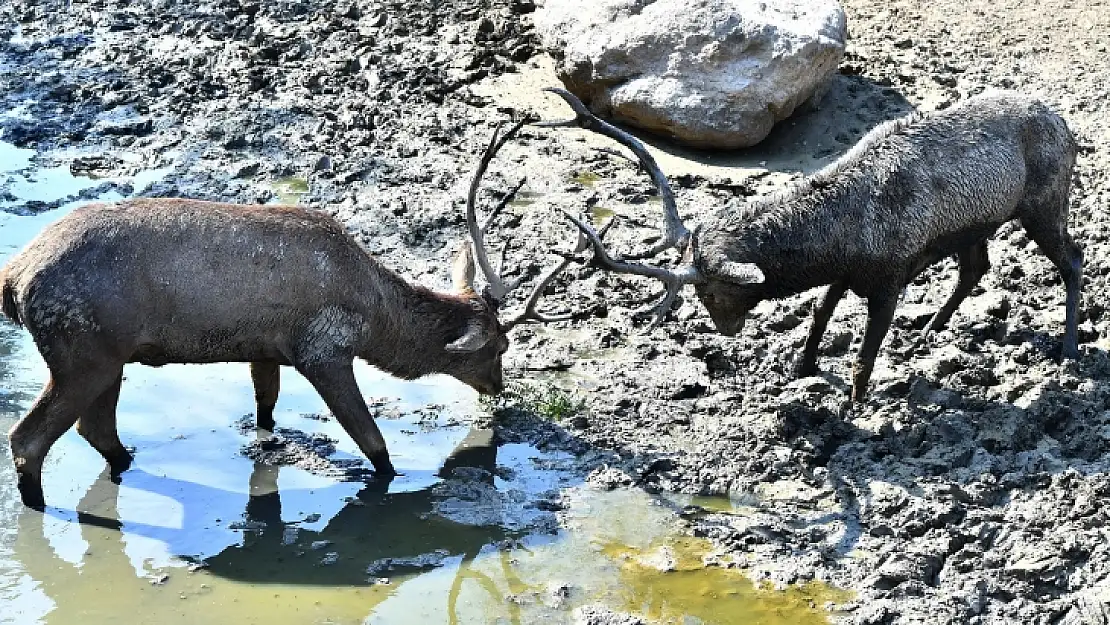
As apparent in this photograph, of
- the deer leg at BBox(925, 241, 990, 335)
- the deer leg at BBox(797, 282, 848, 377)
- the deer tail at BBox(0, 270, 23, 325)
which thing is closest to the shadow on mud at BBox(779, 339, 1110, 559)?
the deer leg at BBox(797, 282, 848, 377)

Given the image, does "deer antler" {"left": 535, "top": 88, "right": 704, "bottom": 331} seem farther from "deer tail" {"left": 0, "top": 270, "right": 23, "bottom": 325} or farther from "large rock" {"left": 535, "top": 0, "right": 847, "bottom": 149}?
"large rock" {"left": 535, "top": 0, "right": 847, "bottom": 149}

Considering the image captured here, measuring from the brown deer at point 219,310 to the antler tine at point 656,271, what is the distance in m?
0.29

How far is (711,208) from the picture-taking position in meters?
12.2

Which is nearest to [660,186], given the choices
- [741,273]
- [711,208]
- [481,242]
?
[741,273]

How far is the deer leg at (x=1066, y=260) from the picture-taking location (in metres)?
9.61

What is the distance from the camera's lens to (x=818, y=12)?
1330cm

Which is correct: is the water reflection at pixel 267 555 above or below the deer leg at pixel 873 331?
below

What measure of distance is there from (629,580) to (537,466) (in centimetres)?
141

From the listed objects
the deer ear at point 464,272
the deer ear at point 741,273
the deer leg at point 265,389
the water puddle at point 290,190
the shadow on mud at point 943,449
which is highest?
the deer ear at point 741,273

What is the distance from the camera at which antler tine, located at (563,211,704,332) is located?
27.8ft

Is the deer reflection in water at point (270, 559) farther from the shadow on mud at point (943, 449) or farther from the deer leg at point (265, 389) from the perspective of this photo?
the shadow on mud at point (943, 449)

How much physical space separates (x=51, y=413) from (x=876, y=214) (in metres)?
4.97

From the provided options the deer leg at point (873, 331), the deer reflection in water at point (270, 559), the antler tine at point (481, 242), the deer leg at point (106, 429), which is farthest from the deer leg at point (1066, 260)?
the deer leg at point (106, 429)

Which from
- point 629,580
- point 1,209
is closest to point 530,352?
point 629,580
